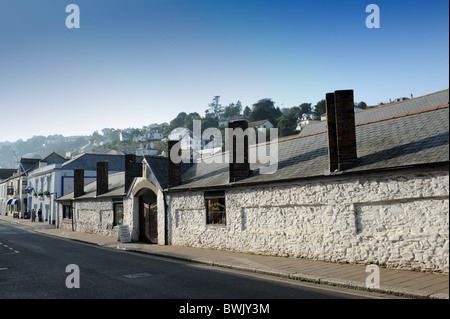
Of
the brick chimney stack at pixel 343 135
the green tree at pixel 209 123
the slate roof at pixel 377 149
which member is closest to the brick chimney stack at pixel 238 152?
the slate roof at pixel 377 149

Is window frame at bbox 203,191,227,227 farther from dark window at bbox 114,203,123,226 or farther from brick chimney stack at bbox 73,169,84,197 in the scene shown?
brick chimney stack at bbox 73,169,84,197

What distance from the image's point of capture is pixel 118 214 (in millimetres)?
23734

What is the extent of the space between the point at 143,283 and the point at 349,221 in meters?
6.49

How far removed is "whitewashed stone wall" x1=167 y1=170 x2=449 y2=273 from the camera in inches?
354

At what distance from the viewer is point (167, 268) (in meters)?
11.6

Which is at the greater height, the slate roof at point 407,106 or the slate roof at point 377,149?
the slate roof at point 407,106

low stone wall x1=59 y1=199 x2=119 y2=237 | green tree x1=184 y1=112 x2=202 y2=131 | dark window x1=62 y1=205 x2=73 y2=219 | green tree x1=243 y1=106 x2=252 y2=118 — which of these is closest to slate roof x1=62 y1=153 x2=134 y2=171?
dark window x1=62 y1=205 x2=73 y2=219

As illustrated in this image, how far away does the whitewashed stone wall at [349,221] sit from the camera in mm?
9000

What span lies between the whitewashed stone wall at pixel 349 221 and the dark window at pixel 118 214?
401 inches

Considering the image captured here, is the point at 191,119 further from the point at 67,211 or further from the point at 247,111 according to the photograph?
the point at 67,211

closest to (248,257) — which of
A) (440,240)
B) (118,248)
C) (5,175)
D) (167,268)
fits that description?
(167,268)

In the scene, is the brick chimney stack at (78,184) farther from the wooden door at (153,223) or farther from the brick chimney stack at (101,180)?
the wooden door at (153,223)

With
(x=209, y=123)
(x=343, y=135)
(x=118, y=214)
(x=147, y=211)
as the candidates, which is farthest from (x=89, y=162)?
(x=209, y=123)
